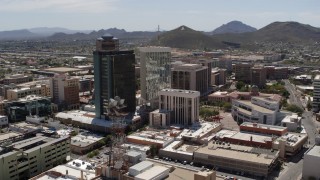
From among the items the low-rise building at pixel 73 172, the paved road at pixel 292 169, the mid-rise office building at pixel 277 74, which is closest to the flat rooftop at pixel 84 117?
the low-rise building at pixel 73 172

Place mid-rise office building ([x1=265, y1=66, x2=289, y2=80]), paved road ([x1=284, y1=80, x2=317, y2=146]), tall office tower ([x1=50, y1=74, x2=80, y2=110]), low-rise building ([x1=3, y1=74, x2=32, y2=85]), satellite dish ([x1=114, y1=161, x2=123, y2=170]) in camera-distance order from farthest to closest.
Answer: mid-rise office building ([x1=265, y1=66, x2=289, y2=80])
low-rise building ([x1=3, y1=74, x2=32, y2=85])
tall office tower ([x1=50, y1=74, x2=80, y2=110])
paved road ([x1=284, y1=80, x2=317, y2=146])
satellite dish ([x1=114, y1=161, x2=123, y2=170])

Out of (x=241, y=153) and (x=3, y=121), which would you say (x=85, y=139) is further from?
(x=241, y=153)

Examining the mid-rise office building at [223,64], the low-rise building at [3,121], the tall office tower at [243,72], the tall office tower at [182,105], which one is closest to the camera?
the tall office tower at [182,105]

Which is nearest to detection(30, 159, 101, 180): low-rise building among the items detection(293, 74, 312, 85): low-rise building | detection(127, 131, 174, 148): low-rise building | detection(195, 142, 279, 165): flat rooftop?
detection(127, 131, 174, 148): low-rise building

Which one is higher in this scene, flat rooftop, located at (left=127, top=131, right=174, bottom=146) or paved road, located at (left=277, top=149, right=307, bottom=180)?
flat rooftop, located at (left=127, top=131, right=174, bottom=146)

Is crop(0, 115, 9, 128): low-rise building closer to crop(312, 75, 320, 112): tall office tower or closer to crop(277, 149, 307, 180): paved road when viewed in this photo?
crop(277, 149, 307, 180): paved road

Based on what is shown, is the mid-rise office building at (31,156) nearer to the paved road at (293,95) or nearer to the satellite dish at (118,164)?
the satellite dish at (118,164)

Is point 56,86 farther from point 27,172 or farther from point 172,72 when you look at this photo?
point 27,172
